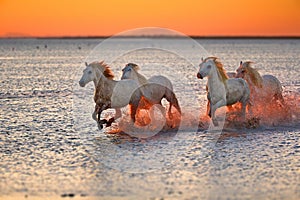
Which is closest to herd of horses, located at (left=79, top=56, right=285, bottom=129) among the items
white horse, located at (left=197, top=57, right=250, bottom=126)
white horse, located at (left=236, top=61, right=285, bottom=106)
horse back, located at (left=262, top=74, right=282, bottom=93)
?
white horse, located at (left=197, top=57, right=250, bottom=126)

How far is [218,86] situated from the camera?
14.1 m

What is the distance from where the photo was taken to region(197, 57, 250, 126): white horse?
13891 millimetres

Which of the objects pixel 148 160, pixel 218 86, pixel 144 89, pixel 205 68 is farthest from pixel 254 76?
pixel 148 160

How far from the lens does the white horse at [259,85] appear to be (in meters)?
15.6

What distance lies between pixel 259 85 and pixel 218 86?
207 centimetres

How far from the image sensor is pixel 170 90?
1488 cm

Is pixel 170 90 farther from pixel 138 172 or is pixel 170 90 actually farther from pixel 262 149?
pixel 138 172

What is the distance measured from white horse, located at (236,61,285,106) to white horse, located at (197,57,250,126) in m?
1.09

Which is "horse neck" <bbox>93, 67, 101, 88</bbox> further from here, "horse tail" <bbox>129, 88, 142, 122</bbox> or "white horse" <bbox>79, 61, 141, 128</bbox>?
"horse tail" <bbox>129, 88, 142, 122</bbox>

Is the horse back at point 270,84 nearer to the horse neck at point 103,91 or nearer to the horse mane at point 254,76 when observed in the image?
the horse mane at point 254,76

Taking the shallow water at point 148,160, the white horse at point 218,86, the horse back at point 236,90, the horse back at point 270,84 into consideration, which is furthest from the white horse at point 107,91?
the horse back at point 270,84

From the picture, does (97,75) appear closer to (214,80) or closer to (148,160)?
(214,80)

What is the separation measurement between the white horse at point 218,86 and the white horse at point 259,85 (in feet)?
3.58

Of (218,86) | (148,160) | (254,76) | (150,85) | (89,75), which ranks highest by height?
(89,75)
